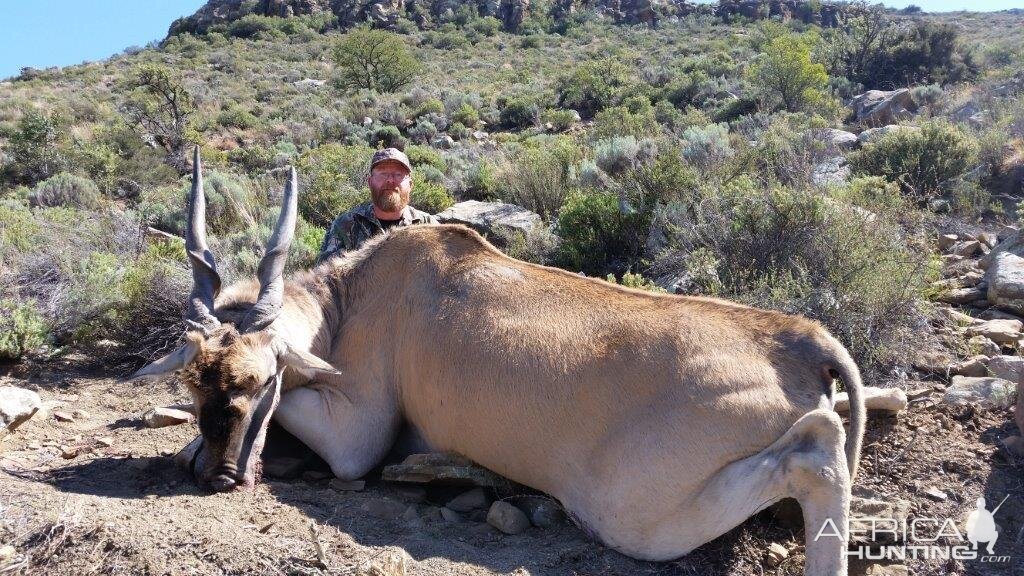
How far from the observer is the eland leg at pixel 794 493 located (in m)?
3.44

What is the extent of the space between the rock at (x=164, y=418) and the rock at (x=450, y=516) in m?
2.65

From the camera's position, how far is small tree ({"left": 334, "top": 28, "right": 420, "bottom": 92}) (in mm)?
36094

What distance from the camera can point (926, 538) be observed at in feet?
12.9

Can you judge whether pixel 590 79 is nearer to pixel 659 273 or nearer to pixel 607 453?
pixel 659 273

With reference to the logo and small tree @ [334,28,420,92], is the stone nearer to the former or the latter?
the logo

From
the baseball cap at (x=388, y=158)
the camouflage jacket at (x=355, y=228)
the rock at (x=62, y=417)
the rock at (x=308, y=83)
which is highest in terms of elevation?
the rock at (x=308, y=83)

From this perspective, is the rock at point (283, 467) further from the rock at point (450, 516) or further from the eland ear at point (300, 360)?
the rock at point (450, 516)

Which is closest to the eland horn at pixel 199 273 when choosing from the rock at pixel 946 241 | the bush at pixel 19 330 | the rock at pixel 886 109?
the bush at pixel 19 330

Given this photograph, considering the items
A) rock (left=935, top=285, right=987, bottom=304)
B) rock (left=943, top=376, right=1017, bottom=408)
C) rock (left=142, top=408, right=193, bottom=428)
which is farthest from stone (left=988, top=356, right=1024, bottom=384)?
rock (left=142, top=408, right=193, bottom=428)

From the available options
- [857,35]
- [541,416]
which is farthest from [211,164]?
[857,35]

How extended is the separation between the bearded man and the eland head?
216 centimetres

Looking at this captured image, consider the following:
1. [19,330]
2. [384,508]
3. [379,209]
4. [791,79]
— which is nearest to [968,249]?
[379,209]

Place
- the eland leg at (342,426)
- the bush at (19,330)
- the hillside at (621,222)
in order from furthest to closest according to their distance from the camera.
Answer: the bush at (19,330) → the eland leg at (342,426) → the hillside at (621,222)

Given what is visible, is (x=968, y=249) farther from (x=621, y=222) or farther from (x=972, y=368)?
(x=621, y=222)
